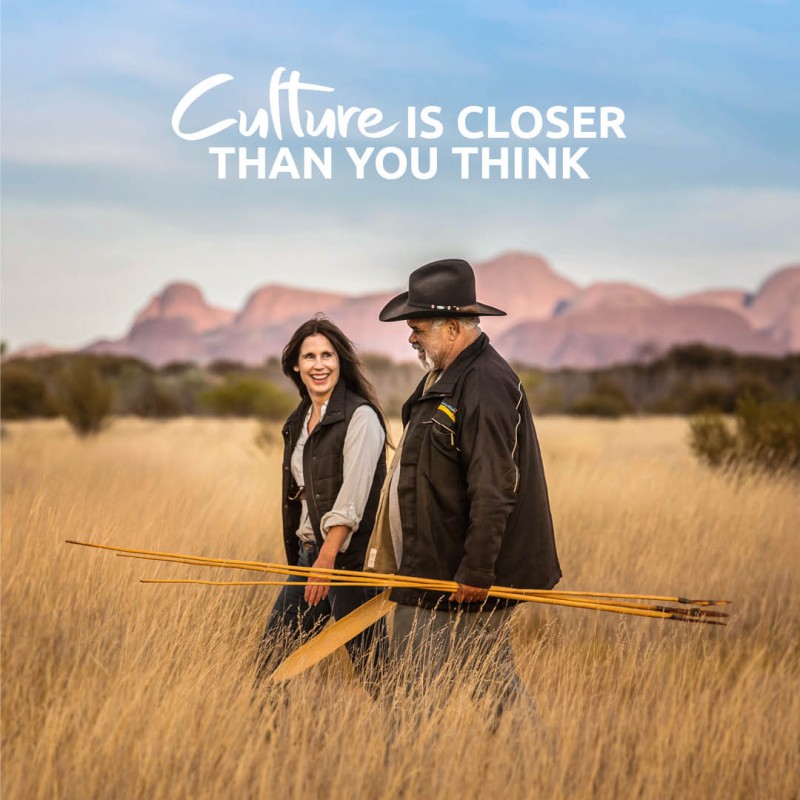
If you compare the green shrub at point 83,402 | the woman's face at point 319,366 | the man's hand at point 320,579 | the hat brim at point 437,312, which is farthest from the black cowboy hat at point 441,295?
the green shrub at point 83,402

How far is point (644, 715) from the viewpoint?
14.4 feet

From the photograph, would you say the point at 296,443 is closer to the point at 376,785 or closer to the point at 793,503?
the point at 376,785

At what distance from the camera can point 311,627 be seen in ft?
15.7

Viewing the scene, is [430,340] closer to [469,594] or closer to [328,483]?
[328,483]

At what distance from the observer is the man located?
12.9 feet

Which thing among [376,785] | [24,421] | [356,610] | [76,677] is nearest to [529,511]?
[356,610]

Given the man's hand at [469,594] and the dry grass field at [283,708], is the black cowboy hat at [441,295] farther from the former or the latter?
the dry grass field at [283,708]

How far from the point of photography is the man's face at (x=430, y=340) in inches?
166

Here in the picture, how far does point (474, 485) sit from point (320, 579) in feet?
3.41

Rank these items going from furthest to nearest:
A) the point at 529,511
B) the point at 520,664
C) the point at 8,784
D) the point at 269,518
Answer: the point at 269,518 → the point at 520,664 → the point at 529,511 → the point at 8,784

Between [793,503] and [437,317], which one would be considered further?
[793,503]

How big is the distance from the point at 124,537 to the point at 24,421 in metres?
27.2

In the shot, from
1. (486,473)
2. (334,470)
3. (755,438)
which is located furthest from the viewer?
(755,438)

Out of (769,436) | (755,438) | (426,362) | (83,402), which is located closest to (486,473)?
(426,362)
